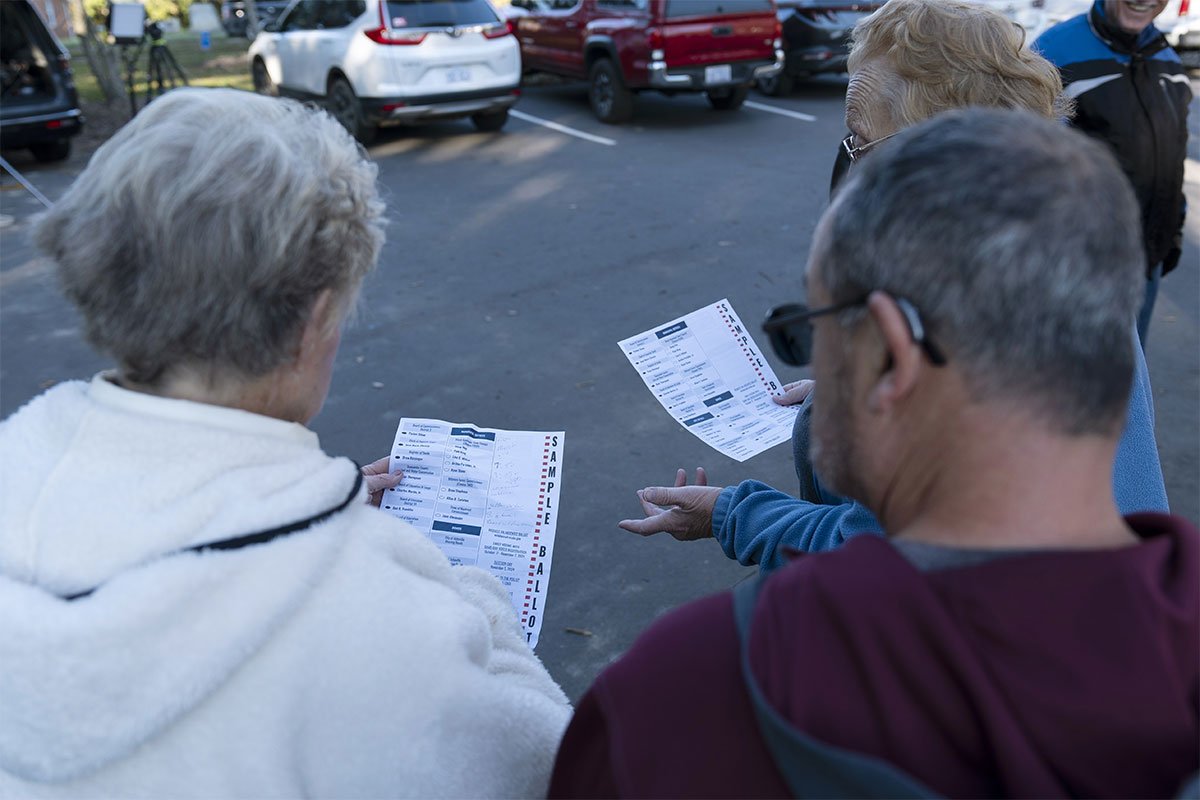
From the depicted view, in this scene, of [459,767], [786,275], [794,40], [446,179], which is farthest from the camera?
[794,40]

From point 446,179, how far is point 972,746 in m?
9.49

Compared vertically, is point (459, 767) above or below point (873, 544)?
below

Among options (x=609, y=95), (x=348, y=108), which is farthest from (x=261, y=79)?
(x=609, y=95)

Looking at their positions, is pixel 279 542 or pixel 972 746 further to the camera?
pixel 279 542

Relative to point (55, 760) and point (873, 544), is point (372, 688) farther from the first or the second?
point (873, 544)

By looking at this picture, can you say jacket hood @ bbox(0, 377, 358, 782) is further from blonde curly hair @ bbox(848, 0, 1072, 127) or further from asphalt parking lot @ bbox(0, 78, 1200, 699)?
blonde curly hair @ bbox(848, 0, 1072, 127)

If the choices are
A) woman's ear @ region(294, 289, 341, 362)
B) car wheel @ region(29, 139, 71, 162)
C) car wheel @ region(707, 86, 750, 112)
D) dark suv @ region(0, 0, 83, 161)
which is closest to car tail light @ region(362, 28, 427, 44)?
dark suv @ region(0, 0, 83, 161)

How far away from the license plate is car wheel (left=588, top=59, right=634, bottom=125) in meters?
0.95

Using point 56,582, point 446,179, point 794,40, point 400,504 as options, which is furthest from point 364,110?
point 56,582

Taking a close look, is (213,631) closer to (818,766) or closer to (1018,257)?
(818,766)

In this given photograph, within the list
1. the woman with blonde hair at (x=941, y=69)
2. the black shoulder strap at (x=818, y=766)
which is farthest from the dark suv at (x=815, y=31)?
the black shoulder strap at (x=818, y=766)

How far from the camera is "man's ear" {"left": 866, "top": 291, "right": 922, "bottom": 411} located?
3.49ft

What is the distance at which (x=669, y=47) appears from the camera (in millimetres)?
11422

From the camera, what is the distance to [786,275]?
7.12 meters
